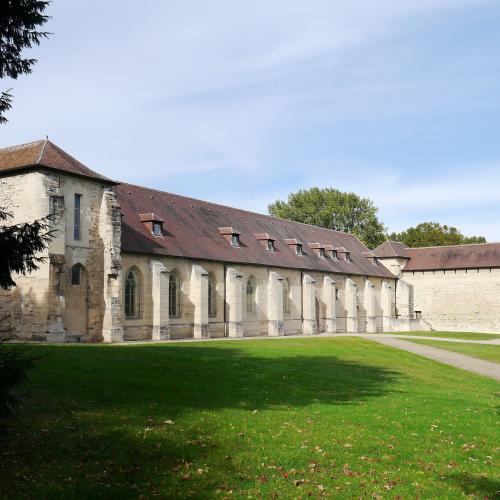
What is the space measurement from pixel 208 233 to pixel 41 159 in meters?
15.9

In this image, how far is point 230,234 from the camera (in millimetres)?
45719

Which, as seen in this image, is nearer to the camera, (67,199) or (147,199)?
(67,199)

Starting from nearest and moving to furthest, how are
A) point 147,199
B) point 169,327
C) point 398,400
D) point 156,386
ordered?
point 156,386 → point 398,400 → point 169,327 → point 147,199

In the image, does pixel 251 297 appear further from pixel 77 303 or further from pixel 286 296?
pixel 77 303

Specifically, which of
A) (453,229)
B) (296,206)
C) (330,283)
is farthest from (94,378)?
(453,229)

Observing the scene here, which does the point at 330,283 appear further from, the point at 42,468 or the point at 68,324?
the point at 42,468

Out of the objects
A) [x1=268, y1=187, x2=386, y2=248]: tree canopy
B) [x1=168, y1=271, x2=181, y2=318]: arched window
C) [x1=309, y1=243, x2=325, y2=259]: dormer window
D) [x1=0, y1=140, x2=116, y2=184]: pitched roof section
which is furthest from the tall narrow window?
[x1=268, y1=187, x2=386, y2=248]: tree canopy

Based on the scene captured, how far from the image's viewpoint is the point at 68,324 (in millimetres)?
31453

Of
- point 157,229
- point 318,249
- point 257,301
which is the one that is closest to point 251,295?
Result: point 257,301

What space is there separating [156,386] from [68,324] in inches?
710

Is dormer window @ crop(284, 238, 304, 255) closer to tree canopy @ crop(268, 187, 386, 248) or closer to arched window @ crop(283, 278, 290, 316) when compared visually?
arched window @ crop(283, 278, 290, 316)

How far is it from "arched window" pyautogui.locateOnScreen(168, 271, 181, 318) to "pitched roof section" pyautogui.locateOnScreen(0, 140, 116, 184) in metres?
8.48

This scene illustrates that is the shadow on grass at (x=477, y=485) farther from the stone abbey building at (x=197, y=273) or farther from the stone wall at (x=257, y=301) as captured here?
the stone wall at (x=257, y=301)

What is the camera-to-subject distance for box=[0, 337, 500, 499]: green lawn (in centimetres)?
875
